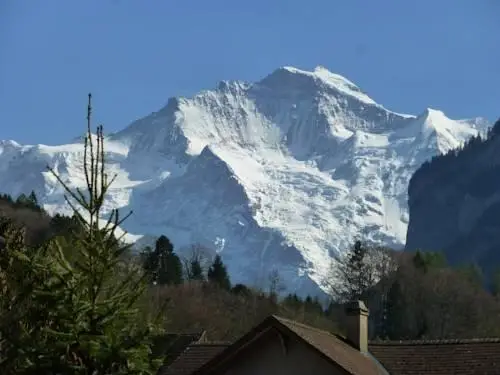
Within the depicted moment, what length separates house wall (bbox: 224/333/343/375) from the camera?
2230 centimetres

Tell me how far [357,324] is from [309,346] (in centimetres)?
330

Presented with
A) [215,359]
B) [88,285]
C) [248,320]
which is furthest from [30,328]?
[248,320]

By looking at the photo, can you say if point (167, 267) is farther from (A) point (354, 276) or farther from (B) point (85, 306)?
(B) point (85, 306)

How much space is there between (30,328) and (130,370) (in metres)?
1.97

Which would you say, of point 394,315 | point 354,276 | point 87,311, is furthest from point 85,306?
point 354,276

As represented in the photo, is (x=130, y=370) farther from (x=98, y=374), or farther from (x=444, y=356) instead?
(x=444, y=356)

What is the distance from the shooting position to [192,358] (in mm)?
28297

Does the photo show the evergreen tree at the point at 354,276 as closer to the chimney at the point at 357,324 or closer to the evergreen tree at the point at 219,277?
the evergreen tree at the point at 219,277

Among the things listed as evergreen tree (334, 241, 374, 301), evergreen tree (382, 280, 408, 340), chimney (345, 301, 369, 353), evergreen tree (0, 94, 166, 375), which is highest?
evergreen tree (334, 241, 374, 301)

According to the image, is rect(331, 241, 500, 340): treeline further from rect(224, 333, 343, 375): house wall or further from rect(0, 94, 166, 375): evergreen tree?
rect(0, 94, 166, 375): evergreen tree

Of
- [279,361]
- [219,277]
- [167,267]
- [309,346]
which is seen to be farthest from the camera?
[219,277]

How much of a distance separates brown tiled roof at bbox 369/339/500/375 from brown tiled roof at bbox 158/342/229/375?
4.84m

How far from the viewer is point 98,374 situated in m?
13.4

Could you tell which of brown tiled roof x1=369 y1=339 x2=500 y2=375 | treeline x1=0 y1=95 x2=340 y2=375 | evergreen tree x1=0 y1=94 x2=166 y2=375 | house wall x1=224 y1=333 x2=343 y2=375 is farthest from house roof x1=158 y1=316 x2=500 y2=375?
evergreen tree x1=0 y1=94 x2=166 y2=375
